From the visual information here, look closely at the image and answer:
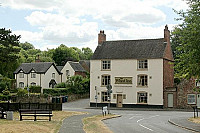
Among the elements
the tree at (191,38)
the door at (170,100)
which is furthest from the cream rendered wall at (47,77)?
the tree at (191,38)

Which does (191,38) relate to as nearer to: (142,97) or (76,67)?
(142,97)

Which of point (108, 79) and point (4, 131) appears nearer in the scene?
point (4, 131)

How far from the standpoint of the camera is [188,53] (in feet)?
70.6

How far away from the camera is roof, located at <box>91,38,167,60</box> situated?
5094 centimetres

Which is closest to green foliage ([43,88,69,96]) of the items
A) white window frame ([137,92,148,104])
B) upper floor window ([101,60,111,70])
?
upper floor window ([101,60,111,70])

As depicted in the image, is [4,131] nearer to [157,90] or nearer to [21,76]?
[157,90]

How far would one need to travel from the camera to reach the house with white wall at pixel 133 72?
164ft

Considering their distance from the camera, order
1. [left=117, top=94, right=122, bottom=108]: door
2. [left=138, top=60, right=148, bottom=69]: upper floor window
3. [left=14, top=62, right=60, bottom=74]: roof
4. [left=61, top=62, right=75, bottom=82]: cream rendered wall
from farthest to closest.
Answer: [left=61, top=62, right=75, bottom=82]: cream rendered wall → [left=14, top=62, right=60, bottom=74]: roof → [left=117, top=94, right=122, bottom=108]: door → [left=138, top=60, right=148, bottom=69]: upper floor window

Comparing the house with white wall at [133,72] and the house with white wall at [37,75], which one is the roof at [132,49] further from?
the house with white wall at [37,75]

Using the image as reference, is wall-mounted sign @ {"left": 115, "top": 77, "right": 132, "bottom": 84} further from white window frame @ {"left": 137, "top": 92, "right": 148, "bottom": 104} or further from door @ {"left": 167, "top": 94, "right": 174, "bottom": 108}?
door @ {"left": 167, "top": 94, "right": 174, "bottom": 108}

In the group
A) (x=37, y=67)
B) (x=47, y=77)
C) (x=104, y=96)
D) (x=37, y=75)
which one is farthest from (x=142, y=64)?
(x=37, y=67)

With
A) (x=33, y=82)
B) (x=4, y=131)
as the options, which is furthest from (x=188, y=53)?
(x=33, y=82)

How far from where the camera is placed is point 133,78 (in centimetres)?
5175

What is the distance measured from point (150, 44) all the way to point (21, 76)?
35.7 m
